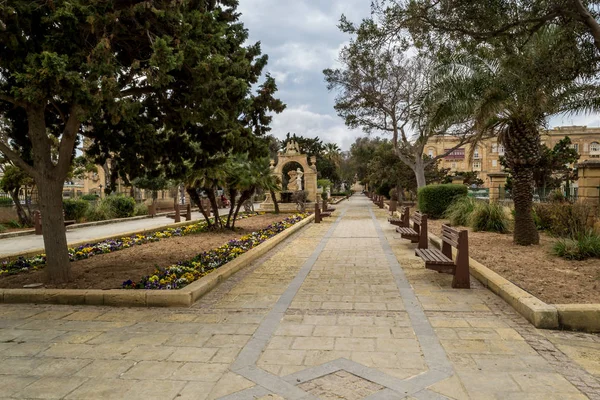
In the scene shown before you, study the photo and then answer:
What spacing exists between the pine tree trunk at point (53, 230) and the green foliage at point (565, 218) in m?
9.79

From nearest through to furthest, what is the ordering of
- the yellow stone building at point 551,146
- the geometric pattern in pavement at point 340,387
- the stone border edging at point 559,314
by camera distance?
the geometric pattern in pavement at point 340,387 → the stone border edging at point 559,314 → the yellow stone building at point 551,146

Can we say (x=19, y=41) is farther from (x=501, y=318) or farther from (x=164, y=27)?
(x=501, y=318)

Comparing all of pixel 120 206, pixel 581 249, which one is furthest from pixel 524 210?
pixel 120 206

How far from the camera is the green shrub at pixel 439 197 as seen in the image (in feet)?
55.3

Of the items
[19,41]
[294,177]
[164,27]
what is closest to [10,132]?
[19,41]

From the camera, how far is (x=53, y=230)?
5.87 metres

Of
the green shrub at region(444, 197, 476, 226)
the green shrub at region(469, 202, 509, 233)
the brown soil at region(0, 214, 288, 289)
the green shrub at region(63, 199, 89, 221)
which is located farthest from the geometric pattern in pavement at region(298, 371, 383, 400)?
the green shrub at region(63, 199, 89, 221)

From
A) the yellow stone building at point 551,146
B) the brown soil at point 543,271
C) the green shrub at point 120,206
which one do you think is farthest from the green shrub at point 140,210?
the yellow stone building at point 551,146

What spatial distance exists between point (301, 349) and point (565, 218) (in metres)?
9.33

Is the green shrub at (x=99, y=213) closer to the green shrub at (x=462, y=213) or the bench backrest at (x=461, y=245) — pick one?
the green shrub at (x=462, y=213)

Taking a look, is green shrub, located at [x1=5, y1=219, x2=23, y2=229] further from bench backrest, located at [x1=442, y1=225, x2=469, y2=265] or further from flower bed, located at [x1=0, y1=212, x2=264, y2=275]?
bench backrest, located at [x1=442, y1=225, x2=469, y2=265]

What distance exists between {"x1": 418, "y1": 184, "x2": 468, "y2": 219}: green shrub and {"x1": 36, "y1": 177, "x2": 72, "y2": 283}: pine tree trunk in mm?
14251

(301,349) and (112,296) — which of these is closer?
(301,349)

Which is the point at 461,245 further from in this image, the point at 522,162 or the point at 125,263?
the point at 125,263
